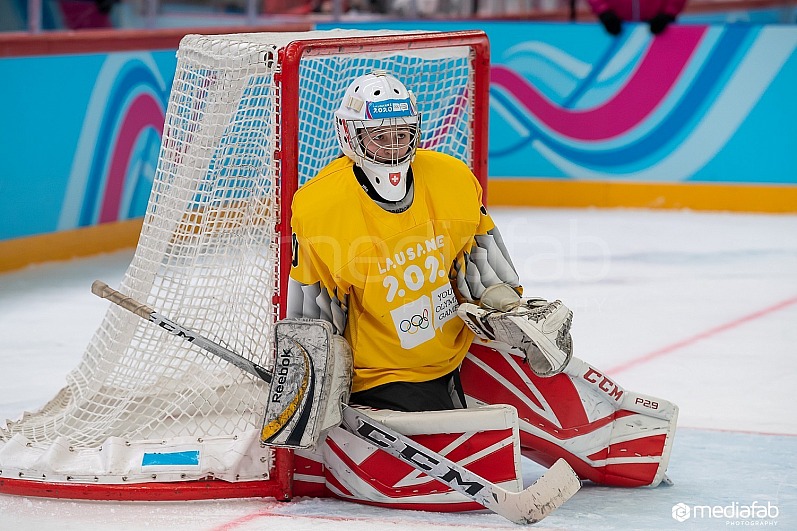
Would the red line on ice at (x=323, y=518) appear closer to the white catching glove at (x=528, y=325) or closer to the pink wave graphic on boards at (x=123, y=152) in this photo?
the white catching glove at (x=528, y=325)

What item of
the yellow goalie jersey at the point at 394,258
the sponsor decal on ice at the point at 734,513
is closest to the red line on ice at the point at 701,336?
the sponsor decal on ice at the point at 734,513

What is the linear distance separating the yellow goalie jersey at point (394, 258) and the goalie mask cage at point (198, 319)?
0.48 feet

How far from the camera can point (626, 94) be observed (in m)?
7.56

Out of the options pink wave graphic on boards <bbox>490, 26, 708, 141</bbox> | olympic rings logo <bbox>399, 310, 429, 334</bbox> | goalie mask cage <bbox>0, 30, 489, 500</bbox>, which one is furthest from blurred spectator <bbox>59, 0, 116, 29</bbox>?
olympic rings logo <bbox>399, 310, 429, 334</bbox>

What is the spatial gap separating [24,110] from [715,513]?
4115mm

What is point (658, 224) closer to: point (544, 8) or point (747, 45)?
point (747, 45)

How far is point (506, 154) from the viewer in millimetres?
7934

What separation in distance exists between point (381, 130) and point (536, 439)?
0.81m

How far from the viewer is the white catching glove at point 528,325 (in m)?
2.78

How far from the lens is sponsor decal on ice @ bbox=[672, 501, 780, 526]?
9.04 feet

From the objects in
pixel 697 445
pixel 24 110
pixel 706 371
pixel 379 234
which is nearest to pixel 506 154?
pixel 24 110

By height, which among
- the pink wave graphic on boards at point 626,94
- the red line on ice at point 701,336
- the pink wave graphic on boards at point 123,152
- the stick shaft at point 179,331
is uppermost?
the pink wave graphic on boards at point 626,94

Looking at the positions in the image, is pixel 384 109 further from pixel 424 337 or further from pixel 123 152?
pixel 123 152

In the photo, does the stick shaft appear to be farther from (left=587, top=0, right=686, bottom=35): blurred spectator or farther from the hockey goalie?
(left=587, top=0, right=686, bottom=35): blurred spectator
